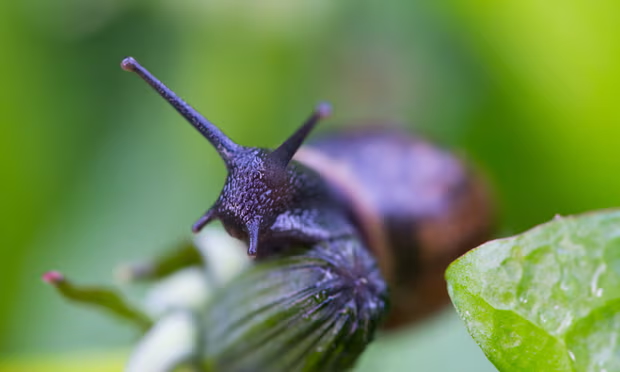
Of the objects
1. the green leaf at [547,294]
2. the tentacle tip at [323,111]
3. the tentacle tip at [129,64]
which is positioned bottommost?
the green leaf at [547,294]

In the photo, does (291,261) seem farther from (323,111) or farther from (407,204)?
(407,204)

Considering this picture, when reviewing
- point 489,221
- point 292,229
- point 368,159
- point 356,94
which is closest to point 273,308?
point 292,229

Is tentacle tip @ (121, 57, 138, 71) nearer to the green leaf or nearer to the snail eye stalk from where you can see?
the snail eye stalk

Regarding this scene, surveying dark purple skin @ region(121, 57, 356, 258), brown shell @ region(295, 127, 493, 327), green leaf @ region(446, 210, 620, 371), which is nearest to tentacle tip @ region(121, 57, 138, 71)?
dark purple skin @ region(121, 57, 356, 258)

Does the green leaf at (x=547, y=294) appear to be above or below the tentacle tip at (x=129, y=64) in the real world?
below

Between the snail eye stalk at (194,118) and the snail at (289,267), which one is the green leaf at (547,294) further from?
the snail eye stalk at (194,118)

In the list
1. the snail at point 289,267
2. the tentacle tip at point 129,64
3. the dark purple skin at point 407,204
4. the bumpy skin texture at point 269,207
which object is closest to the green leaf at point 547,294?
the snail at point 289,267
